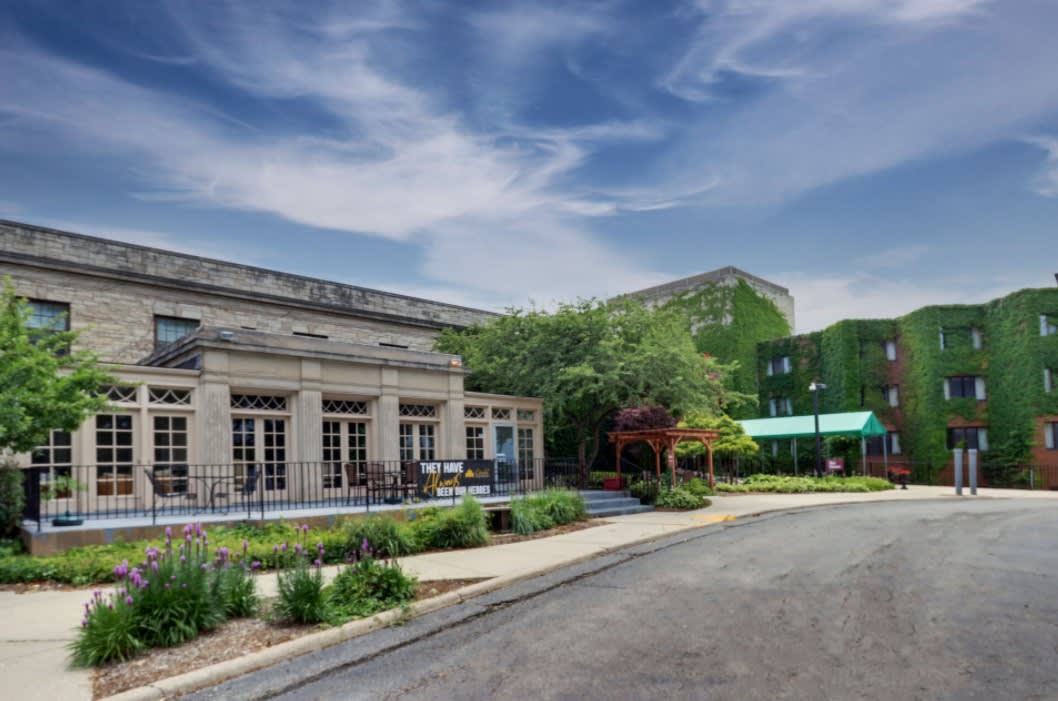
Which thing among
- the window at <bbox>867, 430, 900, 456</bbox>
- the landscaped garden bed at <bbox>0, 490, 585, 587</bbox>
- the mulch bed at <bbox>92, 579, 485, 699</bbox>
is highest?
the landscaped garden bed at <bbox>0, 490, 585, 587</bbox>

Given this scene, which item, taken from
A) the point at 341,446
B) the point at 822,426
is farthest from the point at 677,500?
the point at 822,426

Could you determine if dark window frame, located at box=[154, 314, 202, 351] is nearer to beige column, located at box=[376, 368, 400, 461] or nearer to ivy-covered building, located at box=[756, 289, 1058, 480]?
beige column, located at box=[376, 368, 400, 461]

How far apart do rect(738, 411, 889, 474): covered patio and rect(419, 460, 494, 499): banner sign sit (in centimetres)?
2026

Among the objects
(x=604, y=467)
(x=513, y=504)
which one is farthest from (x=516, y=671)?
(x=604, y=467)

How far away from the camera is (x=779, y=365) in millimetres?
45219

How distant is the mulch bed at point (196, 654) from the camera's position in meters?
6.01

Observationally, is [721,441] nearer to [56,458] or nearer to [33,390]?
[56,458]

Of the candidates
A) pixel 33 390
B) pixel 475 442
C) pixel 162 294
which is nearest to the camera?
pixel 33 390

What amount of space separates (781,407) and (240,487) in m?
35.7

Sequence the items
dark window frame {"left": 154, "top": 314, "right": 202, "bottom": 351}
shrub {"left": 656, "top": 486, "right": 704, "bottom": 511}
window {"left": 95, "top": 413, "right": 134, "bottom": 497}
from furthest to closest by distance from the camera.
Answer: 1. dark window frame {"left": 154, "top": 314, "right": 202, "bottom": 351}
2. shrub {"left": 656, "top": 486, "right": 704, "bottom": 511}
3. window {"left": 95, "top": 413, "right": 134, "bottom": 497}

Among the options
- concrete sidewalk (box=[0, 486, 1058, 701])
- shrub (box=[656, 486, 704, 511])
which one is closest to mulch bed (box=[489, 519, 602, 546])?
concrete sidewalk (box=[0, 486, 1058, 701])

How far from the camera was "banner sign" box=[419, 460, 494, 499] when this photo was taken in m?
17.3

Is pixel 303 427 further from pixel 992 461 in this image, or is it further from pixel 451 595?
pixel 992 461

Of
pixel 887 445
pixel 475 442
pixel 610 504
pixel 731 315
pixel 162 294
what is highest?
pixel 731 315
